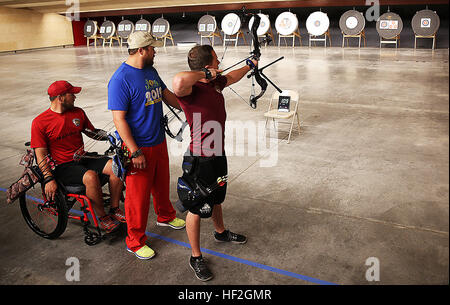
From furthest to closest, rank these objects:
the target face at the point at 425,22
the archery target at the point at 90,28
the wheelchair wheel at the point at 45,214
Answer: the archery target at the point at 90,28, the target face at the point at 425,22, the wheelchair wheel at the point at 45,214

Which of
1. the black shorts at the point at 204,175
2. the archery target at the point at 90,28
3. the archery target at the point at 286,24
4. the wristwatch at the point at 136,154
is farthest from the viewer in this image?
the archery target at the point at 90,28

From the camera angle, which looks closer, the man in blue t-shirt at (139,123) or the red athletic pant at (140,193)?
the man in blue t-shirt at (139,123)

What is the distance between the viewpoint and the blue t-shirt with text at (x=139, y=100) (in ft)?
8.38

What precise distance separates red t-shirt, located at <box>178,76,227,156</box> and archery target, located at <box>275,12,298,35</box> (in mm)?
13150

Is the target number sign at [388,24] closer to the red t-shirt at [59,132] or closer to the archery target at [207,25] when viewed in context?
the archery target at [207,25]

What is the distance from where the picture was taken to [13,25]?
17.6m

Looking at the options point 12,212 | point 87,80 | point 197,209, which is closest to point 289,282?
point 197,209

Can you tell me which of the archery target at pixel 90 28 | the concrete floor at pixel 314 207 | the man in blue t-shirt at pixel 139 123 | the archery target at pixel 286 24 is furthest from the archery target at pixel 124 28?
the man in blue t-shirt at pixel 139 123

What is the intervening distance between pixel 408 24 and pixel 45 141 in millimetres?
14701

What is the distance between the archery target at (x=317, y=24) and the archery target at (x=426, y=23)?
3.01 metres

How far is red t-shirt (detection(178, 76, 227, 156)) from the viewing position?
7.77ft

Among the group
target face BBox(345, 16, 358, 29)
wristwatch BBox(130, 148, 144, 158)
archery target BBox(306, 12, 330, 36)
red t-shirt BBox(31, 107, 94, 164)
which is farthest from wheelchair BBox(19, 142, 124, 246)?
target face BBox(345, 16, 358, 29)

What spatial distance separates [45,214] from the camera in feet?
11.4

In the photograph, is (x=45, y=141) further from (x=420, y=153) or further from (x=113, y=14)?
(x=113, y=14)
